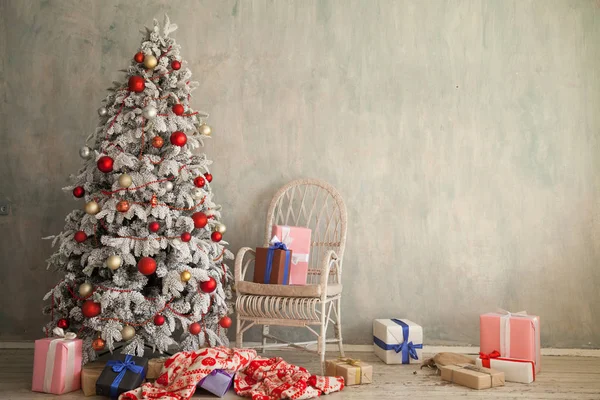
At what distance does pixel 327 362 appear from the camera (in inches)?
116

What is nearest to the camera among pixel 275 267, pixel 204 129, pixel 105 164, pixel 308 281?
pixel 105 164

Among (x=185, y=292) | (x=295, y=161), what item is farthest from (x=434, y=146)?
(x=185, y=292)

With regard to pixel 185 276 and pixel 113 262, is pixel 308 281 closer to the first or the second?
pixel 185 276

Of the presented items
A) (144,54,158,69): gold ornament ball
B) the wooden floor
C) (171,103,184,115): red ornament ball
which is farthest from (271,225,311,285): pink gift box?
(144,54,158,69): gold ornament ball

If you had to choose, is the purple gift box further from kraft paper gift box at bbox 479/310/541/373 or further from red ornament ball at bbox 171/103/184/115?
kraft paper gift box at bbox 479/310/541/373

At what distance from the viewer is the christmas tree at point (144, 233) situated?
286 centimetres

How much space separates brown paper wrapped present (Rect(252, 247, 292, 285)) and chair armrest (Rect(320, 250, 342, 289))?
0.21 meters

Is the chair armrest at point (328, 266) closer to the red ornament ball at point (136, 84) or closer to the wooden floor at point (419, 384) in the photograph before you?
the wooden floor at point (419, 384)

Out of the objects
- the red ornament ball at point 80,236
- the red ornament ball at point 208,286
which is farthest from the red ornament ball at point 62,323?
the red ornament ball at point 208,286

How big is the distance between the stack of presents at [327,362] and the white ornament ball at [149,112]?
0.94 metres

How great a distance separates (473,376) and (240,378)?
113cm

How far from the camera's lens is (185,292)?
121 inches

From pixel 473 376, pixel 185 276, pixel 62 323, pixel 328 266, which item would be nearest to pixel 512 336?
pixel 473 376

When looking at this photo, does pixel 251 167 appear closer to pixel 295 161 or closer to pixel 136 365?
pixel 295 161
